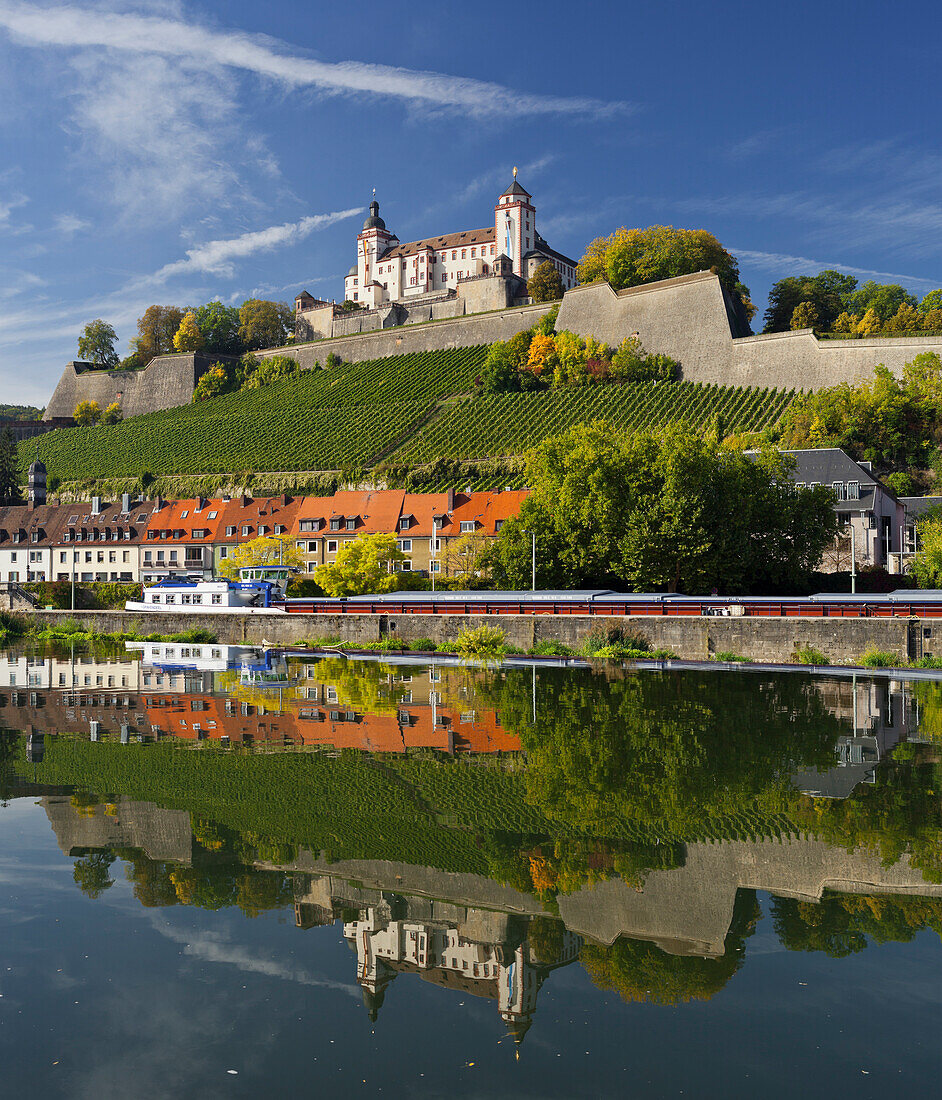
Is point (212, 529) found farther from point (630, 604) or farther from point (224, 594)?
point (630, 604)

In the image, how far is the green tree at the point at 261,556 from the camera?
60.5 metres

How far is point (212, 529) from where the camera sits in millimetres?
70312

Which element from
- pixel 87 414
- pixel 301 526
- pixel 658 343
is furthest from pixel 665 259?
pixel 87 414

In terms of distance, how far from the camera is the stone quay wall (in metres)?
32.8

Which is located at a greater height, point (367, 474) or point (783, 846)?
point (367, 474)

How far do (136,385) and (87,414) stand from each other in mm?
7143

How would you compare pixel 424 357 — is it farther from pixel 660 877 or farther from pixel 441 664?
pixel 660 877

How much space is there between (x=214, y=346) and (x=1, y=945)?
5004 inches

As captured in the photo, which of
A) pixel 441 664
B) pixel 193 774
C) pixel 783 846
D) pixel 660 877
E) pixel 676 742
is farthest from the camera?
pixel 441 664

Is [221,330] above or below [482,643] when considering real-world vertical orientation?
above

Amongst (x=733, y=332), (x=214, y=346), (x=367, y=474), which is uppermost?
(x=214, y=346)

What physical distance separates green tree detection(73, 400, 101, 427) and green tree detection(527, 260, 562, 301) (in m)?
58.3

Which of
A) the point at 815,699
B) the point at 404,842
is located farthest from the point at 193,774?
the point at 815,699

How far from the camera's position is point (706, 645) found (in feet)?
115
